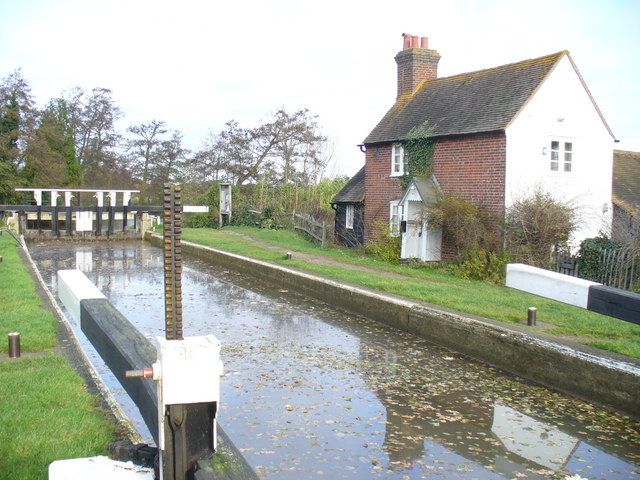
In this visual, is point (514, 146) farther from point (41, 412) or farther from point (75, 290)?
point (75, 290)

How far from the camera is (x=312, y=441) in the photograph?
259 inches

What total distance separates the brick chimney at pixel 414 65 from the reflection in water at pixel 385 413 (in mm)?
14288

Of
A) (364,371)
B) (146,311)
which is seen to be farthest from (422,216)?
(364,371)

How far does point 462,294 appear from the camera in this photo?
1350 centimetres

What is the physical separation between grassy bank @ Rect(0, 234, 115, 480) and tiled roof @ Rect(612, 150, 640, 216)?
1599cm

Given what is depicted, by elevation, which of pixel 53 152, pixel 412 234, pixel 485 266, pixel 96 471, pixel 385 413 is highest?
pixel 53 152

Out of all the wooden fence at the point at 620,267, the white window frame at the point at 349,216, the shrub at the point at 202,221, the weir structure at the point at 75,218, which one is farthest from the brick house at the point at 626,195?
the shrub at the point at 202,221

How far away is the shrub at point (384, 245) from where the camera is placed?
Result: 21250mm

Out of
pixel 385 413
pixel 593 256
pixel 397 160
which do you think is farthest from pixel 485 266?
pixel 385 413

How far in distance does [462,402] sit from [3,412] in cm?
490

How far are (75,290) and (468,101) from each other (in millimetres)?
18389

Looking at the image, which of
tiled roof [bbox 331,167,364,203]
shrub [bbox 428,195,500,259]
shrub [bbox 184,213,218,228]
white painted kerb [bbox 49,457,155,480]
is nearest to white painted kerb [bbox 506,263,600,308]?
white painted kerb [bbox 49,457,155,480]

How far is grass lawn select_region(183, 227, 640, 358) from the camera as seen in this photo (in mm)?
10148

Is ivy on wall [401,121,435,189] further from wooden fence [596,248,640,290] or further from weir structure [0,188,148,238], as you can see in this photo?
weir structure [0,188,148,238]
